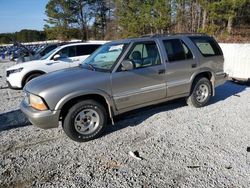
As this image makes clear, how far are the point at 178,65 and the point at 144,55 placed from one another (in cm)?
85

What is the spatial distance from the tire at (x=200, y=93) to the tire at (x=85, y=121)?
95.4 inches

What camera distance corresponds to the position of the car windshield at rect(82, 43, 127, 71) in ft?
15.5

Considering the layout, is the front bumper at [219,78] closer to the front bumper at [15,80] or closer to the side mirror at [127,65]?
the side mirror at [127,65]

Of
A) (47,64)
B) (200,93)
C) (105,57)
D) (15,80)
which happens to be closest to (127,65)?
(105,57)

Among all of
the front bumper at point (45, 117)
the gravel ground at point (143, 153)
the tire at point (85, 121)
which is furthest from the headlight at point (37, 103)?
the gravel ground at point (143, 153)

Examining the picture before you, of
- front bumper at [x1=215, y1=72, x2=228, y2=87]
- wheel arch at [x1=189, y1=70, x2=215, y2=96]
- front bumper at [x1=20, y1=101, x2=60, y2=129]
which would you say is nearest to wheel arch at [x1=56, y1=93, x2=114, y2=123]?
front bumper at [x1=20, y1=101, x2=60, y2=129]

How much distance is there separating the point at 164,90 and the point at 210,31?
45.4 feet

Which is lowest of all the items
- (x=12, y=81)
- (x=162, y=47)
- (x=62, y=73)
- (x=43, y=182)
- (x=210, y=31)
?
(x=43, y=182)

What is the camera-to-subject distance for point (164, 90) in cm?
518

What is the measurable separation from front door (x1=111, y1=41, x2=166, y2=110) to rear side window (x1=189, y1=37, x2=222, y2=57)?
1322 mm

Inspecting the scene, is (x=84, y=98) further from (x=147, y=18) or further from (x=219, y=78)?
(x=147, y=18)

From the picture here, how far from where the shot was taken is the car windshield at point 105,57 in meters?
4.73

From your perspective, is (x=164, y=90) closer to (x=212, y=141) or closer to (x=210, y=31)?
(x=212, y=141)

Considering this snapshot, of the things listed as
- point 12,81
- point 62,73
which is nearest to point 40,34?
point 12,81
